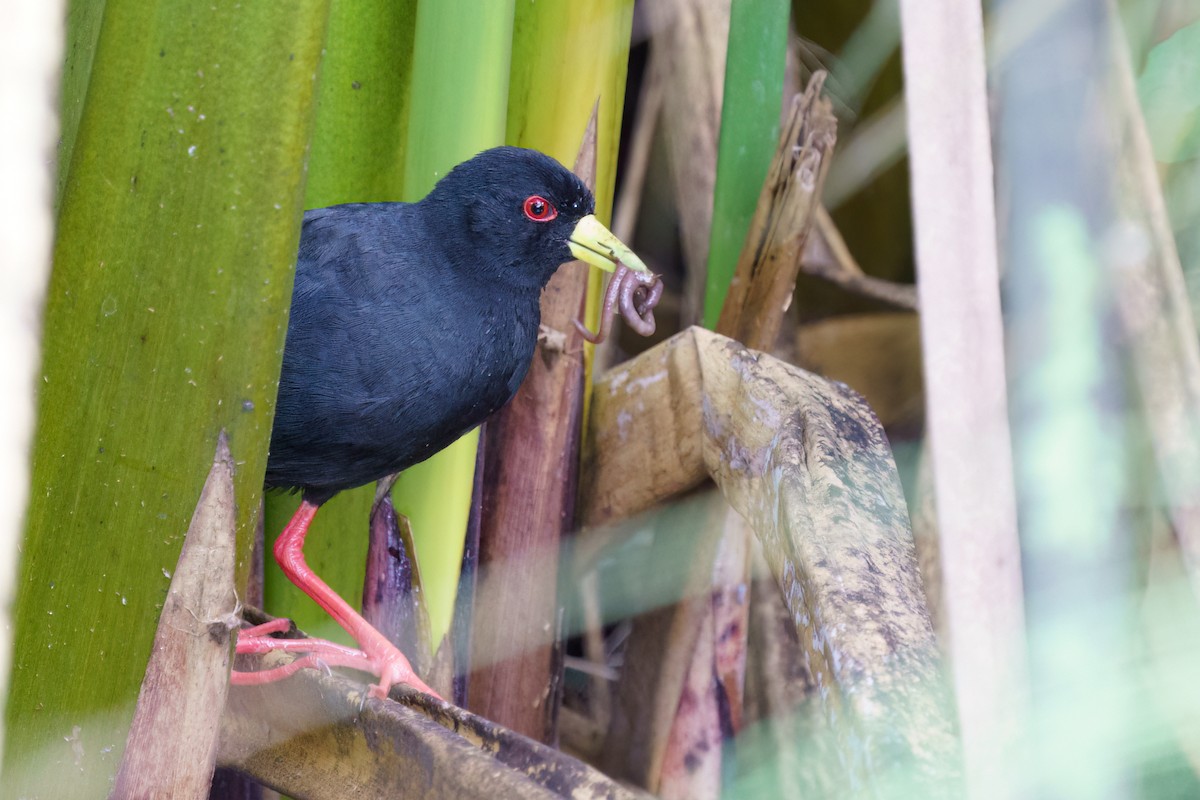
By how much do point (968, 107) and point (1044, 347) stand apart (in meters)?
0.27

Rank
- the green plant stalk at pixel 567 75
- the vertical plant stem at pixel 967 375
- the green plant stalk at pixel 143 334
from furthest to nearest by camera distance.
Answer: the green plant stalk at pixel 567 75, the vertical plant stem at pixel 967 375, the green plant stalk at pixel 143 334

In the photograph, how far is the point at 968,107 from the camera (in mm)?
1020

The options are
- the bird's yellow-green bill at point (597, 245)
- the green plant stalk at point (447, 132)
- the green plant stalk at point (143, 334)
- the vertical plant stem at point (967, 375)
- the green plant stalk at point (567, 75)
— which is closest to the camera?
the green plant stalk at point (143, 334)

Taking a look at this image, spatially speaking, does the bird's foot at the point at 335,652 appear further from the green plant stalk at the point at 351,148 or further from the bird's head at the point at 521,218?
the bird's head at the point at 521,218

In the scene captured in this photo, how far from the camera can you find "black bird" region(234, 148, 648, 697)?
138 cm

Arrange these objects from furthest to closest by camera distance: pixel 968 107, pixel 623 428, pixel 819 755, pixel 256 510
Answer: pixel 819 755
pixel 623 428
pixel 968 107
pixel 256 510

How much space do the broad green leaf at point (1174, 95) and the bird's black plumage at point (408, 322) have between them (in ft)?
2.58

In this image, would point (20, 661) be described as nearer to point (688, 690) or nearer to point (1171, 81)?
point (688, 690)

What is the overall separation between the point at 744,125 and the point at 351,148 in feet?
1.74

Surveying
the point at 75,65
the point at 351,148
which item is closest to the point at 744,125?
the point at 351,148

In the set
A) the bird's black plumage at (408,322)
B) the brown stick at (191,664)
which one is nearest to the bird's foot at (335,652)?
the bird's black plumage at (408,322)

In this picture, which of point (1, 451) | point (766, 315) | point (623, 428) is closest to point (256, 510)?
point (1, 451)

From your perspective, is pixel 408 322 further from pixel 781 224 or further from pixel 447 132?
pixel 781 224

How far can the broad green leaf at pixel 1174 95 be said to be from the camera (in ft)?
4.86
